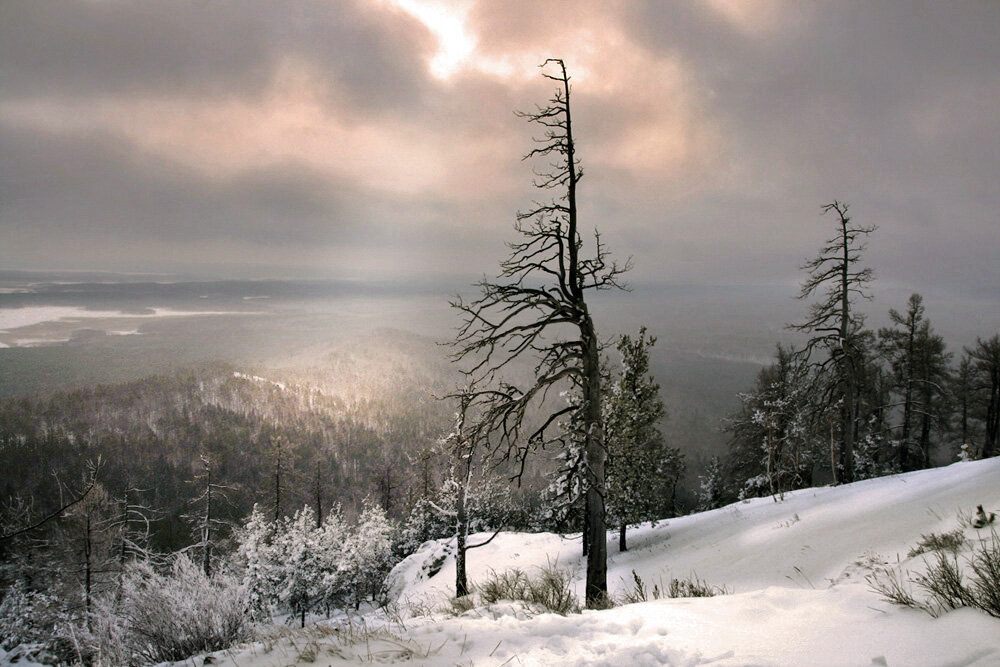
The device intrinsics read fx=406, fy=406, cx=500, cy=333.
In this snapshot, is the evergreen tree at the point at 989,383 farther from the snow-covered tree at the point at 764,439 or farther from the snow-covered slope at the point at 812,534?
the snow-covered slope at the point at 812,534

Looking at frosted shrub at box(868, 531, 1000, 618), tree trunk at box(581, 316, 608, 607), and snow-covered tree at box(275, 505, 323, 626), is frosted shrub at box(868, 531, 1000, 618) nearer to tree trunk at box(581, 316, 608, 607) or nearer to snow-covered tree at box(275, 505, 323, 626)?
tree trunk at box(581, 316, 608, 607)

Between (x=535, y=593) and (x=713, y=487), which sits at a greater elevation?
(x=535, y=593)

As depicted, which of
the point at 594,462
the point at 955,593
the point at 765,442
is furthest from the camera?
the point at 765,442

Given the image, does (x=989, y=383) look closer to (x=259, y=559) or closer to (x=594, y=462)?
(x=594, y=462)

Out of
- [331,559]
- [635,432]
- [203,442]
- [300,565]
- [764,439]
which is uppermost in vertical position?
[635,432]

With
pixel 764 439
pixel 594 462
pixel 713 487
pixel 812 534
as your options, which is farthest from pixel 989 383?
pixel 594 462

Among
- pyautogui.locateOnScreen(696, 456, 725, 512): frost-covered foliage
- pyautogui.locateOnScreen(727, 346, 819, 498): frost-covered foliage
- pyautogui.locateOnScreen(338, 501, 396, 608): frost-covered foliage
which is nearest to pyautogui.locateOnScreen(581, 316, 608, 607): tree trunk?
pyautogui.locateOnScreen(727, 346, 819, 498): frost-covered foliage

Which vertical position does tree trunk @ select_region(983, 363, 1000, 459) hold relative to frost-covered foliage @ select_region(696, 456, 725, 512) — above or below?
above

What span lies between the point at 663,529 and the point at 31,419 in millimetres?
178862

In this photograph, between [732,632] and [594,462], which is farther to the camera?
[594,462]

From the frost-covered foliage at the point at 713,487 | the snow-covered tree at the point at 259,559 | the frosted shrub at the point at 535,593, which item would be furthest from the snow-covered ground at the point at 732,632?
the frost-covered foliage at the point at 713,487

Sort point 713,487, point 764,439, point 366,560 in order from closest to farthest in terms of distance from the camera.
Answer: point 764,439 < point 366,560 < point 713,487

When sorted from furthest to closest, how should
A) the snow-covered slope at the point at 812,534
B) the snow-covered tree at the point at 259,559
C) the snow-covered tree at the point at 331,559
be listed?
the snow-covered tree at the point at 331,559
the snow-covered tree at the point at 259,559
the snow-covered slope at the point at 812,534

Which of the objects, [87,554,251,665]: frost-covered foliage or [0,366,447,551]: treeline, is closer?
[87,554,251,665]: frost-covered foliage
